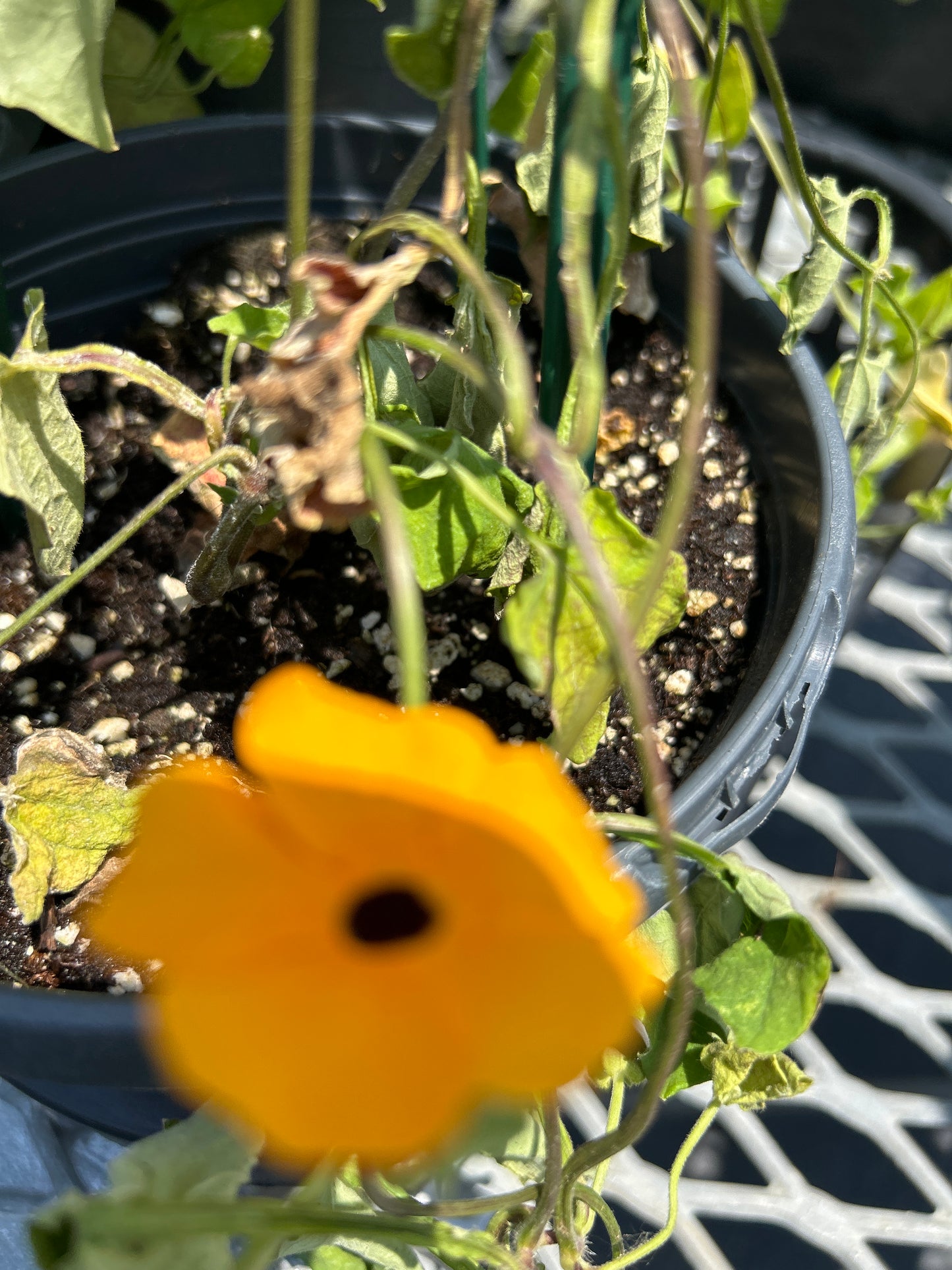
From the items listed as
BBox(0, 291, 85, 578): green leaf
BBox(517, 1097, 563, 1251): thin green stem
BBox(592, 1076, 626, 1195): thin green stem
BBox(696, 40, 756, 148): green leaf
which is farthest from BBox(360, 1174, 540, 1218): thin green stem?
BBox(696, 40, 756, 148): green leaf

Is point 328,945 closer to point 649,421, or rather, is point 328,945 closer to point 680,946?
point 680,946

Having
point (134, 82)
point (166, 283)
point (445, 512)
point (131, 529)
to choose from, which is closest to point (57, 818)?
point (131, 529)

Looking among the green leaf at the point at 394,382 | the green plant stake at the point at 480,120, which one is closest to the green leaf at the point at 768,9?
the green plant stake at the point at 480,120

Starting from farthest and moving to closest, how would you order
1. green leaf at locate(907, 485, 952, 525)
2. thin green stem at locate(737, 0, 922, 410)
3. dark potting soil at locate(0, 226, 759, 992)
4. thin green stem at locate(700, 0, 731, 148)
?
green leaf at locate(907, 485, 952, 525) → dark potting soil at locate(0, 226, 759, 992) → thin green stem at locate(700, 0, 731, 148) → thin green stem at locate(737, 0, 922, 410)

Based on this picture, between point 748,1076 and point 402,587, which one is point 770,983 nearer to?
point 748,1076

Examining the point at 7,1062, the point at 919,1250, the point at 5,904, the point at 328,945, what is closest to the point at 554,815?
the point at 328,945

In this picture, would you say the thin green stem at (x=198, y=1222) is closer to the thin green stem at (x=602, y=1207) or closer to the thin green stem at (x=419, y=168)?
the thin green stem at (x=602, y=1207)

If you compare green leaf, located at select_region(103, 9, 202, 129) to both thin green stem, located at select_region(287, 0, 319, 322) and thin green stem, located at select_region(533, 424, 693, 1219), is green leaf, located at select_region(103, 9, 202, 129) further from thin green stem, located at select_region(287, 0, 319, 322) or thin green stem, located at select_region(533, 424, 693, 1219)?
thin green stem, located at select_region(533, 424, 693, 1219)
